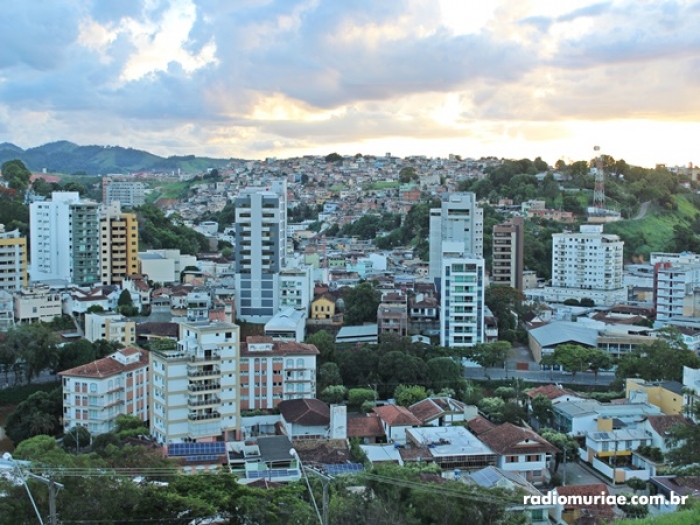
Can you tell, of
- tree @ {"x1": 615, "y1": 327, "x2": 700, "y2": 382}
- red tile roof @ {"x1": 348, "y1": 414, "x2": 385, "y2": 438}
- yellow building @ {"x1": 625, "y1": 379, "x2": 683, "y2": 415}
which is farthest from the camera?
tree @ {"x1": 615, "y1": 327, "x2": 700, "y2": 382}

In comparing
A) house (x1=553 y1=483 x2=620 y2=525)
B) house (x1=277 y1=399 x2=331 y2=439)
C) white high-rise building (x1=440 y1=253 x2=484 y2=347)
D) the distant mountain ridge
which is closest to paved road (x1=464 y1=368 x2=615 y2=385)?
white high-rise building (x1=440 y1=253 x2=484 y2=347)

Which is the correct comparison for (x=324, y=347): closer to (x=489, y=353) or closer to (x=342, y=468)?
(x=489, y=353)

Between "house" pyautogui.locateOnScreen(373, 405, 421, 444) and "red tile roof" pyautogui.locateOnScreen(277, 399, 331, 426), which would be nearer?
"house" pyautogui.locateOnScreen(373, 405, 421, 444)

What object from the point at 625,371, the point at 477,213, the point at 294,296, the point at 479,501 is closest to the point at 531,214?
the point at 477,213

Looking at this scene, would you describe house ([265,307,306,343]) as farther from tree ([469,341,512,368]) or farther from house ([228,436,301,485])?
house ([228,436,301,485])

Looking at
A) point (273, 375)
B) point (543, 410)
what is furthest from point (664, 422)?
point (273, 375)

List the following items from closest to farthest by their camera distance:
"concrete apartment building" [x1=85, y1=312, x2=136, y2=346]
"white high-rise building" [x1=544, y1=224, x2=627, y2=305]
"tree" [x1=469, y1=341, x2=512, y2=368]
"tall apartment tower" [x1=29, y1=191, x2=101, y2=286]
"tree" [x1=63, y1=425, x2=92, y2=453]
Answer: "tree" [x1=63, y1=425, x2=92, y2=453], "tree" [x1=469, y1=341, x2=512, y2=368], "concrete apartment building" [x1=85, y1=312, x2=136, y2=346], "tall apartment tower" [x1=29, y1=191, x2=101, y2=286], "white high-rise building" [x1=544, y1=224, x2=627, y2=305]

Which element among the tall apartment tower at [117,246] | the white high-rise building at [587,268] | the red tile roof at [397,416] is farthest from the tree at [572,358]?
the tall apartment tower at [117,246]
